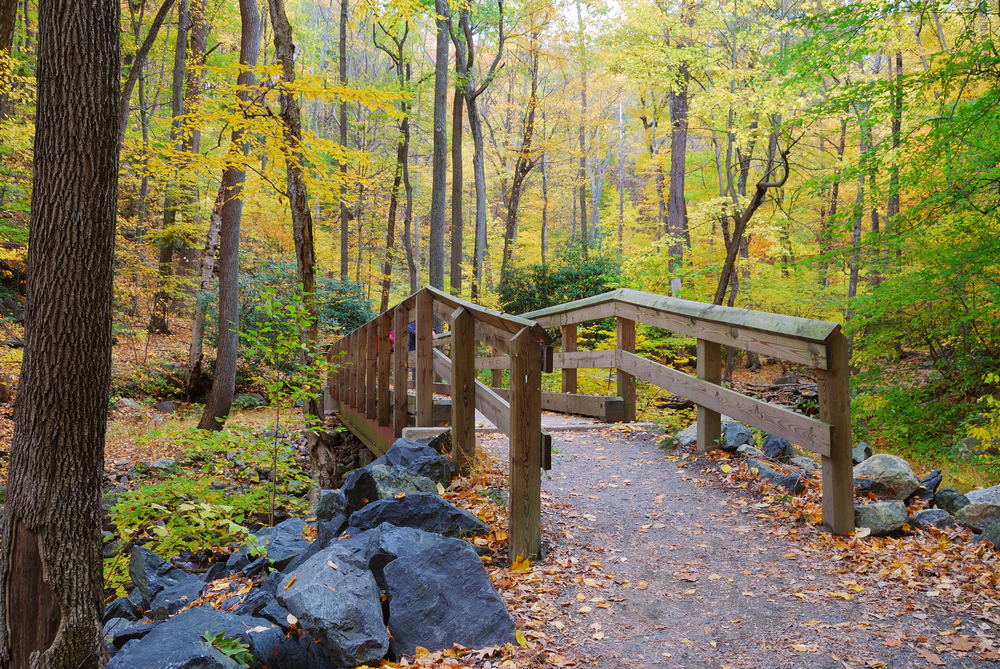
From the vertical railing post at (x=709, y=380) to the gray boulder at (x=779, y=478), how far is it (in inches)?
20.1

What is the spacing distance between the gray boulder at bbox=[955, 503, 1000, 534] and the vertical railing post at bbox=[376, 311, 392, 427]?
4932 mm

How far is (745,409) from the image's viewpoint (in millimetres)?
4199

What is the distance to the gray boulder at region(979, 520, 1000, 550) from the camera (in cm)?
314

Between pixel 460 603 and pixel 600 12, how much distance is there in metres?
17.9

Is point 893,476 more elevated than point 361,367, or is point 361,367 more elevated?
point 361,367

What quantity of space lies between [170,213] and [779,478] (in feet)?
56.6

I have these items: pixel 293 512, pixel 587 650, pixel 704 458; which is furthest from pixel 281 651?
pixel 293 512

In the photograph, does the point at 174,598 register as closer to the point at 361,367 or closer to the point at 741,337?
the point at 741,337

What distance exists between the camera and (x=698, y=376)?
4.88 meters

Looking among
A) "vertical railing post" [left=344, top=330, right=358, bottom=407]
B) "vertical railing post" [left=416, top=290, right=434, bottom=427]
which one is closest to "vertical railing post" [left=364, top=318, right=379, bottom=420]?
"vertical railing post" [left=344, top=330, right=358, bottom=407]

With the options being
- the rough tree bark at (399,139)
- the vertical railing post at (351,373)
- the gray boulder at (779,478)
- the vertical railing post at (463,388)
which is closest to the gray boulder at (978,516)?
the gray boulder at (779,478)

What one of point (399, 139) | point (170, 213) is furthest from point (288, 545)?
point (399, 139)

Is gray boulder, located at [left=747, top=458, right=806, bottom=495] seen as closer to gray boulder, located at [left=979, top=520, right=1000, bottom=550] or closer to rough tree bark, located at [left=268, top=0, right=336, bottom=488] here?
gray boulder, located at [left=979, top=520, right=1000, bottom=550]

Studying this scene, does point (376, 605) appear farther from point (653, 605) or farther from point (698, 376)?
point (698, 376)
